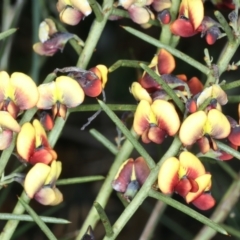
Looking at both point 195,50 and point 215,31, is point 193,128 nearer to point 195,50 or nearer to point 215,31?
point 215,31

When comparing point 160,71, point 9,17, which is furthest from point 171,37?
point 9,17

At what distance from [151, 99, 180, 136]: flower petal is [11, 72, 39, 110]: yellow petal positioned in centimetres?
9

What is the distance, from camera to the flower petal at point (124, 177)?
496 mm

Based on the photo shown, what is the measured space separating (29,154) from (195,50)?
82 centimetres

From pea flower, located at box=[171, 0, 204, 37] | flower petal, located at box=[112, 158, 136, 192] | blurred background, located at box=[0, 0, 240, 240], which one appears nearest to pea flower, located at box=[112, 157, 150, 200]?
flower petal, located at box=[112, 158, 136, 192]

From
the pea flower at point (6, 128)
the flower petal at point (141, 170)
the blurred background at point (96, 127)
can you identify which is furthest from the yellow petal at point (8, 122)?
the blurred background at point (96, 127)

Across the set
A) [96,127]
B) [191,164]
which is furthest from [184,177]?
[96,127]

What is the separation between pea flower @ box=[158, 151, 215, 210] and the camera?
0.45 m

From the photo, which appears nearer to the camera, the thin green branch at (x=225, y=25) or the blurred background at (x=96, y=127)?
the thin green branch at (x=225, y=25)

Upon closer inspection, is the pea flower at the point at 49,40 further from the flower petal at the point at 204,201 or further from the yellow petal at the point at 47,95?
the flower petal at the point at 204,201

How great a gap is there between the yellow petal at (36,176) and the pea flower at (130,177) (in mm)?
60

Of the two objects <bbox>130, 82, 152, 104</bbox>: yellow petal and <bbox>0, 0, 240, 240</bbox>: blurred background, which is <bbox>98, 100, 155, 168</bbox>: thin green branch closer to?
<bbox>130, 82, 152, 104</bbox>: yellow petal

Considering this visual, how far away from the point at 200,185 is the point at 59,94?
0.13 metres

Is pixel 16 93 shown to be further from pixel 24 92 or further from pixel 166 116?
pixel 166 116
